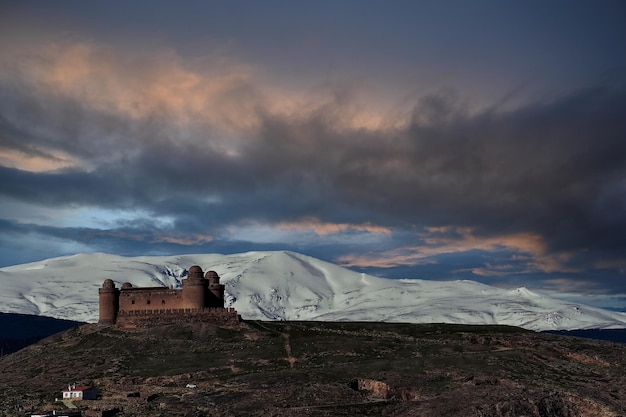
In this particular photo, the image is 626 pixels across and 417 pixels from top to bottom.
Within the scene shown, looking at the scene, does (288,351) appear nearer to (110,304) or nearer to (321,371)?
(321,371)

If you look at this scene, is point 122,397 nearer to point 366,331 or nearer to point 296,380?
point 296,380

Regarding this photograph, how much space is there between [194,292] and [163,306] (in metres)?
6.92

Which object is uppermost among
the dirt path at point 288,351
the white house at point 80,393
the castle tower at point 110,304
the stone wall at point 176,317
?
the castle tower at point 110,304

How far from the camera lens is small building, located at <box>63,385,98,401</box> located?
104188 millimetres

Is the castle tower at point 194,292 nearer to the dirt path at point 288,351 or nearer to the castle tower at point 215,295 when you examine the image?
the castle tower at point 215,295

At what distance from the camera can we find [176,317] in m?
145

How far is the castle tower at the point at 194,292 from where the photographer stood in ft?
487

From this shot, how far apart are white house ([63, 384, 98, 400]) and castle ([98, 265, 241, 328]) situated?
127ft

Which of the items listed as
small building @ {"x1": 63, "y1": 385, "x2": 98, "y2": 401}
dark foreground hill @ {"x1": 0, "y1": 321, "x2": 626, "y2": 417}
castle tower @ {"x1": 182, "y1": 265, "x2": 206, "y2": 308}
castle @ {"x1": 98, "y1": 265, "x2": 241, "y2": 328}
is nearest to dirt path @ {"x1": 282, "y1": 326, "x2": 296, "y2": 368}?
dark foreground hill @ {"x1": 0, "y1": 321, "x2": 626, "y2": 417}

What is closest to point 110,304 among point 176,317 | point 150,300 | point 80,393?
point 150,300

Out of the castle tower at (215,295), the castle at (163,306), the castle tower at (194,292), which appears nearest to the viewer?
the castle at (163,306)

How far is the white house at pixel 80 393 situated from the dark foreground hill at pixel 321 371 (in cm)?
212

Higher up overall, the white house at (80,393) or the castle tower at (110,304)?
the castle tower at (110,304)

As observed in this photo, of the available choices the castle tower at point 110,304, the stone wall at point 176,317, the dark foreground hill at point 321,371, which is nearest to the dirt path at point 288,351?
the dark foreground hill at point 321,371
